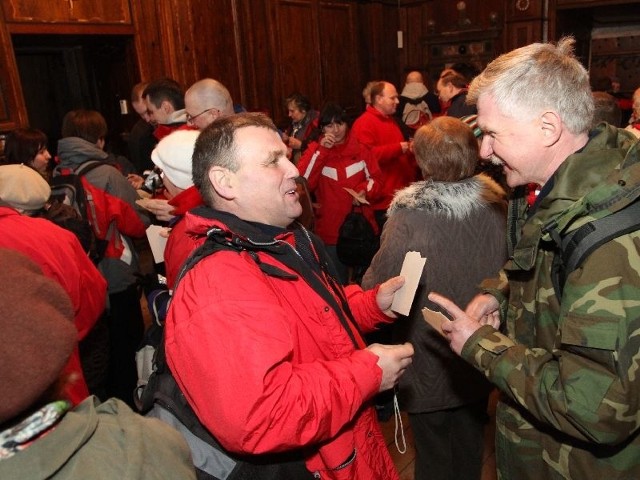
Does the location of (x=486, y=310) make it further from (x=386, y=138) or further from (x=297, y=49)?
(x=297, y=49)

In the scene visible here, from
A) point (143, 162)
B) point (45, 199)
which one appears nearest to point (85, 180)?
point (45, 199)

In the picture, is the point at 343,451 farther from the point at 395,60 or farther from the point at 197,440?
the point at 395,60

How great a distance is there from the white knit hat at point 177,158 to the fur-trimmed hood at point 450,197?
90 centimetres

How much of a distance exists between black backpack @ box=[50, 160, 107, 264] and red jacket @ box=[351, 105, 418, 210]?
244 cm

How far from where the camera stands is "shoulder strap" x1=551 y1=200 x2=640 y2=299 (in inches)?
46.5

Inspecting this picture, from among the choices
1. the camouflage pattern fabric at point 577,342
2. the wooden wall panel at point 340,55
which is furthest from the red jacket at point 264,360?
the wooden wall panel at point 340,55

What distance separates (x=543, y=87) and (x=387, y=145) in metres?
3.48

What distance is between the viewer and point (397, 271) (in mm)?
2076

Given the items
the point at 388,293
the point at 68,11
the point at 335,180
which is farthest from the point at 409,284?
the point at 68,11

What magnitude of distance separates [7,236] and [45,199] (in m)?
0.52

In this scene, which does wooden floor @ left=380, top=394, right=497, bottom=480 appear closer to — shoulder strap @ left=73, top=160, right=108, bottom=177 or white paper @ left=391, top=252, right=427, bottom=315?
white paper @ left=391, top=252, right=427, bottom=315

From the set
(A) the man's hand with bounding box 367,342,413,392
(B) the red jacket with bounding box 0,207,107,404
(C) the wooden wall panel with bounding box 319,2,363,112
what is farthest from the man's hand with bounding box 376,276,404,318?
(C) the wooden wall panel with bounding box 319,2,363,112

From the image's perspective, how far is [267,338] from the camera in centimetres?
120

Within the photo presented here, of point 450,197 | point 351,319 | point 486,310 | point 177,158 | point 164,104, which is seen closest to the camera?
point 351,319
